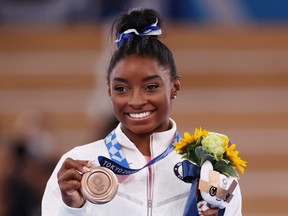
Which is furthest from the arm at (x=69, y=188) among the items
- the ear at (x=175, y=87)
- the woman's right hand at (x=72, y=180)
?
the ear at (x=175, y=87)

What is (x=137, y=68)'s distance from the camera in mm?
4059

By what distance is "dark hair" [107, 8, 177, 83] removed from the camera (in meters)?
4.12

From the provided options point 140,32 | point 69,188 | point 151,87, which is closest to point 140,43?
point 140,32

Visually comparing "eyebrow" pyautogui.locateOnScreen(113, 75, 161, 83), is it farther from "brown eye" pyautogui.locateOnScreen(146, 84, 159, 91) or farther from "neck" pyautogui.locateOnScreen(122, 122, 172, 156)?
"neck" pyautogui.locateOnScreen(122, 122, 172, 156)

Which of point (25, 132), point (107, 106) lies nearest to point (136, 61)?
point (25, 132)

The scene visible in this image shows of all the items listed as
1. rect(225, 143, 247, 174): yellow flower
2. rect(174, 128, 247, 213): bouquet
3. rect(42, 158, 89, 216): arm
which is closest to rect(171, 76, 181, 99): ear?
rect(174, 128, 247, 213): bouquet

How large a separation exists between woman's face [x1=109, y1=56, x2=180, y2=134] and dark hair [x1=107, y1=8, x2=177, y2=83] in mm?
27

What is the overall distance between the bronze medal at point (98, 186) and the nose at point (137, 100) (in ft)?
0.97

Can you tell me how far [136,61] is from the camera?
408 cm

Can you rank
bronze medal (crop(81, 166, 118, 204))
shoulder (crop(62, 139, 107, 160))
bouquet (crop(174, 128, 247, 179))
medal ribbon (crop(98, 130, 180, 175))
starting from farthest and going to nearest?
1. shoulder (crop(62, 139, 107, 160))
2. medal ribbon (crop(98, 130, 180, 175))
3. bouquet (crop(174, 128, 247, 179))
4. bronze medal (crop(81, 166, 118, 204))

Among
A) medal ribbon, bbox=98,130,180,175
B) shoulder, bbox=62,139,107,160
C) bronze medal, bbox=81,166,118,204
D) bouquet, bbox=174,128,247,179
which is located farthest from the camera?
shoulder, bbox=62,139,107,160

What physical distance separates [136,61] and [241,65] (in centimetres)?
606

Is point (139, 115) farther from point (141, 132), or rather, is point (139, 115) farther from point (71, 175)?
point (71, 175)

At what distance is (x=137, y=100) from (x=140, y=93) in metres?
0.03
